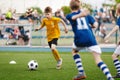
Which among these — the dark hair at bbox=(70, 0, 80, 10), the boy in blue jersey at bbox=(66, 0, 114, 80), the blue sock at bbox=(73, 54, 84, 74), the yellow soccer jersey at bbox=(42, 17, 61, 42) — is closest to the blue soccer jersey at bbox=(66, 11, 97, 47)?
the boy in blue jersey at bbox=(66, 0, 114, 80)

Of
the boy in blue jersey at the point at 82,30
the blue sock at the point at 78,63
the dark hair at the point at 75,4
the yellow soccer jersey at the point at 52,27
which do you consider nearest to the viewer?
the boy in blue jersey at the point at 82,30

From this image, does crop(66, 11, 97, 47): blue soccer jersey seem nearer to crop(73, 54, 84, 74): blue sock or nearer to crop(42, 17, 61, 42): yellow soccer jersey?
crop(73, 54, 84, 74): blue sock

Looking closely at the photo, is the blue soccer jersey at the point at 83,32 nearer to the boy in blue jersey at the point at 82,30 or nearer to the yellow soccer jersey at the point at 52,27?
the boy in blue jersey at the point at 82,30

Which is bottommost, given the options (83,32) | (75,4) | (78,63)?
(78,63)

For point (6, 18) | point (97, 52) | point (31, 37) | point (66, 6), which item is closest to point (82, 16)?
point (97, 52)

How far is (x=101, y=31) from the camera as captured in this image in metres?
28.2

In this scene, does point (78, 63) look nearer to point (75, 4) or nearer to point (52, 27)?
point (75, 4)

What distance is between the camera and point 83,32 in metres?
10.1

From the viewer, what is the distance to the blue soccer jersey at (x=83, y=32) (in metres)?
10.0

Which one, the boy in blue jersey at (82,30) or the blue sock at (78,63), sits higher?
the boy in blue jersey at (82,30)

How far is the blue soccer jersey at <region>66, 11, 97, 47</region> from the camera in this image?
10.0 metres

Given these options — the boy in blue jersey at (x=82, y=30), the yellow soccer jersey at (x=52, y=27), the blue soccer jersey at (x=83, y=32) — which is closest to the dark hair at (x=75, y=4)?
the boy in blue jersey at (x=82, y=30)

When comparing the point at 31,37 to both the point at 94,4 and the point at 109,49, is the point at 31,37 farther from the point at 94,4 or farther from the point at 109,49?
the point at 94,4

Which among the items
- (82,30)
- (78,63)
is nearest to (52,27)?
(78,63)
